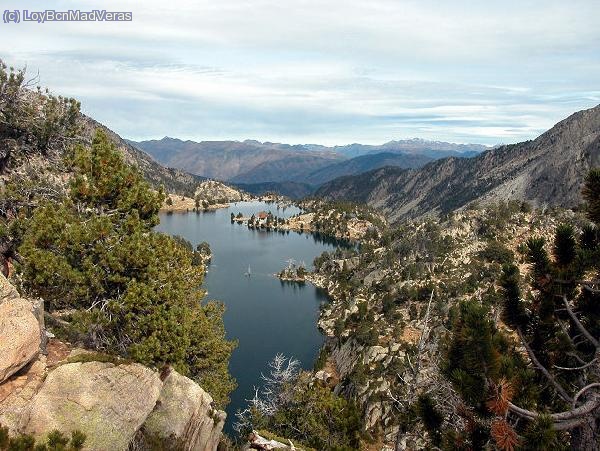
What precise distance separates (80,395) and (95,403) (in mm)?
528

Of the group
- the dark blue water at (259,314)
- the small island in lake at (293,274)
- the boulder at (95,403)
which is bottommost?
the dark blue water at (259,314)

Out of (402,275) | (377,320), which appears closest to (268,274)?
(402,275)

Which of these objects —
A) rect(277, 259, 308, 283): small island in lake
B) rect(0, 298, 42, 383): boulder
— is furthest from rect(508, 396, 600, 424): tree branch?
rect(277, 259, 308, 283): small island in lake

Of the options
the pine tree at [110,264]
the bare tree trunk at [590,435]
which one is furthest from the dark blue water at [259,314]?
the bare tree trunk at [590,435]

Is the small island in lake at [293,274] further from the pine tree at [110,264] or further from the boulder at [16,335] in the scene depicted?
the boulder at [16,335]

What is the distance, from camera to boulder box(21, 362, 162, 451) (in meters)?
13.1

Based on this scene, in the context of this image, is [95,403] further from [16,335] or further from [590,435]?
[590,435]

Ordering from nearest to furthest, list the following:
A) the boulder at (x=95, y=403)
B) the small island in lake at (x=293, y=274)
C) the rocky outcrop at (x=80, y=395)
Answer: the boulder at (x=95, y=403) < the rocky outcrop at (x=80, y=395) < the small island in lake at (x=293, y=274)

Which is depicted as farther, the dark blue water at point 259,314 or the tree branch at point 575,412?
the dark blue water at point 259,314

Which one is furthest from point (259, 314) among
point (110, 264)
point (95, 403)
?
point (95, 403)

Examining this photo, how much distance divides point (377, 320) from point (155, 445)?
76.0 metres

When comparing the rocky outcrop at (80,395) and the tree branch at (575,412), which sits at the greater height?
the tree branch at (575,412)

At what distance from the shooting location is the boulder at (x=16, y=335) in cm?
1352

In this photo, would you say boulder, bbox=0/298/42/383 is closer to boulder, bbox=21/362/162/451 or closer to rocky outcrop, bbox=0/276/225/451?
rocky outcrop, bbox=0/276/225/451
